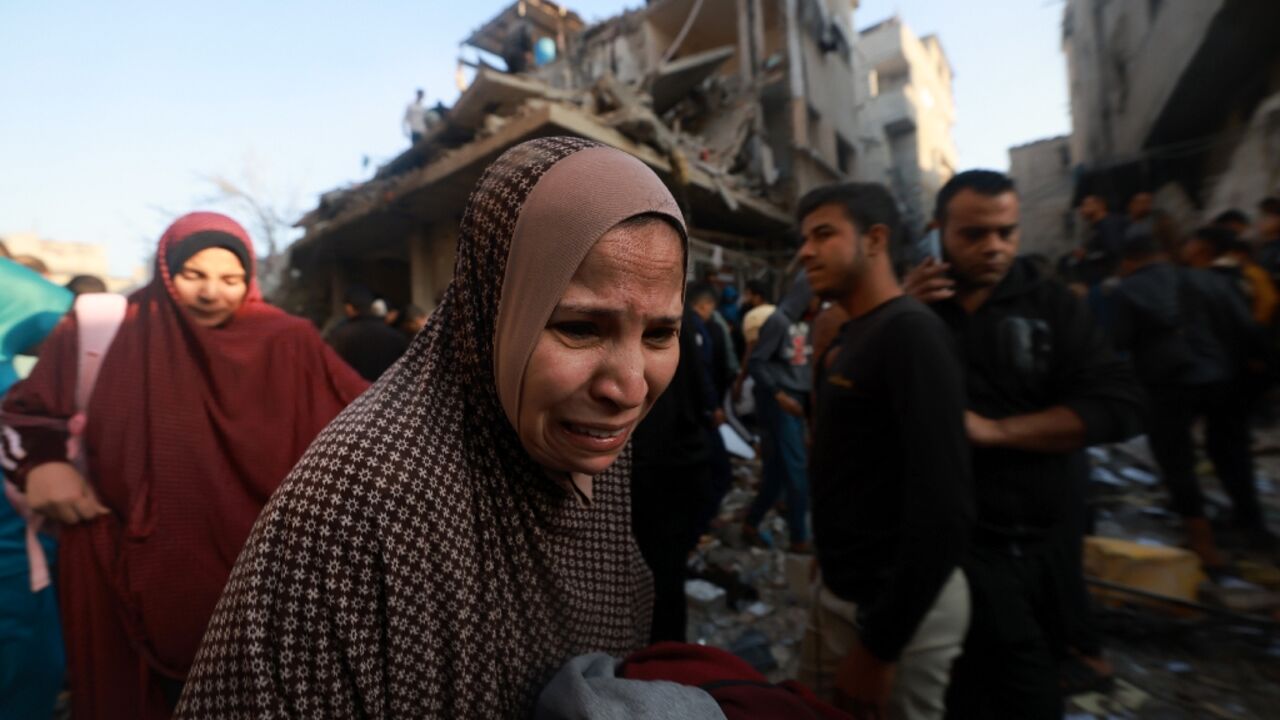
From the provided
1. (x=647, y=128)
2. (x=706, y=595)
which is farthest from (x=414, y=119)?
(x=706, y=595)

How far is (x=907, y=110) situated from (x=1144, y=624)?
26.3 metres

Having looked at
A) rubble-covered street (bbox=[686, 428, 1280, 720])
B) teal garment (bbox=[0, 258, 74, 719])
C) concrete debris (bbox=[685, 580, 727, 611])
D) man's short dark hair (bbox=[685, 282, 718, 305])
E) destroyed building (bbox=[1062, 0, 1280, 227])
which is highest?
destroyed building (bbox=[1062, 0, 1280, 227])

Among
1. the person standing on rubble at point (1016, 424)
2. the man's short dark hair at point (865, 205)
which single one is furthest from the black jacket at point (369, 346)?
the person standing on rubble at point (1016, 424)

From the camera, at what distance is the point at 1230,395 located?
402 centimetres

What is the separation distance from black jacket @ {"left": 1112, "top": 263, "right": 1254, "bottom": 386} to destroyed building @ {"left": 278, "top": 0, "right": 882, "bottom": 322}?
608 centimetres

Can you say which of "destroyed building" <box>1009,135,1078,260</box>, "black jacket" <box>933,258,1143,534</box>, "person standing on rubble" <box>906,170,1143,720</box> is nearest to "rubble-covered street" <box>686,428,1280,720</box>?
"person standing on rubble" <box>906,170,1143,720</box>

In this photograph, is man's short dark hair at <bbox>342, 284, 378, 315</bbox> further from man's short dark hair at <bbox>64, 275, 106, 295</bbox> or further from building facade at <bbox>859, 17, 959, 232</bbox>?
building facade at <bbox>859, 17, 959, 232</bbox>

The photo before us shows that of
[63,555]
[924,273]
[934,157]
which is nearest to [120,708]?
[63,555]

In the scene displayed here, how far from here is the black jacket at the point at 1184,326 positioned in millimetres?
3887

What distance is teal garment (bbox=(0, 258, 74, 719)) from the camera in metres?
1.95

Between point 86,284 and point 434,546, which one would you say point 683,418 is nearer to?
point 434,546

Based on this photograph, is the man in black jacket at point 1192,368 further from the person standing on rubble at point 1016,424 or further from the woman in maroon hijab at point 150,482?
the woman in maroon hijab at point 150,482

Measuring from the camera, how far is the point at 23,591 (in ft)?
6.50

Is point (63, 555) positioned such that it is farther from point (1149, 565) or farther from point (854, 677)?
point (1149, 565)
